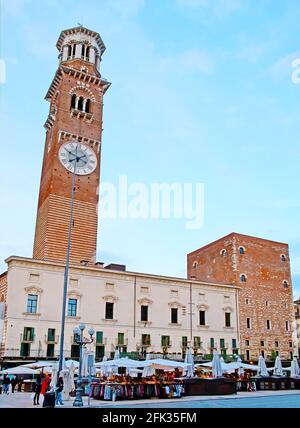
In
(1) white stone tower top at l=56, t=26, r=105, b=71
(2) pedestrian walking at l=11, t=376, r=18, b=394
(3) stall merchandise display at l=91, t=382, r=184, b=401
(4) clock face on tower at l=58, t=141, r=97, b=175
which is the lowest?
(2) pedestrian walking at l=11, t=376, r=18, b=394

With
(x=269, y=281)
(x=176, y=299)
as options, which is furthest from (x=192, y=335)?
(x=269, y=281)

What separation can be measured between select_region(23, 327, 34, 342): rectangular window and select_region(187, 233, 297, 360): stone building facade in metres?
23.3

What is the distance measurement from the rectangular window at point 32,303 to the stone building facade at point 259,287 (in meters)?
23.2

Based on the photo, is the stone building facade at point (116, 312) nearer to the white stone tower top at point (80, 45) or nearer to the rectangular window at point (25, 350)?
the rectangular window at point (25, 350)

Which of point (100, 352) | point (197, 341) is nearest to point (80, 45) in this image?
point (100, 352)

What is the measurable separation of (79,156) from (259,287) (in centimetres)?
2635

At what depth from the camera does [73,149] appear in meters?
51.2

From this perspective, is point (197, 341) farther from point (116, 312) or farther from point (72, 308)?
point (72, 308)

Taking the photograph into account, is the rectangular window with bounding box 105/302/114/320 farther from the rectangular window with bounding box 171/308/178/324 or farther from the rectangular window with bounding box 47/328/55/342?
Result: the rectangular window with bounding box 171/308/178/324

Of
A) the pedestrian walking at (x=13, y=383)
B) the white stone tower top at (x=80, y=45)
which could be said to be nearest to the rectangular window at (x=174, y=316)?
the pedestrian walking at (x=13, y=383)

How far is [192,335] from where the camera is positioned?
46094mm

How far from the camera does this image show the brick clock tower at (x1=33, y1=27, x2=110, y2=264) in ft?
155

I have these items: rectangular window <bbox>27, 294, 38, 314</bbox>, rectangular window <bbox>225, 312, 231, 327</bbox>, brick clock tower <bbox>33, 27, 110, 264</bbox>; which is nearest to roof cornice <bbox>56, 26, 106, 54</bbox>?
brick clock tower <bbox>33, 27, 110, 264</bbox>

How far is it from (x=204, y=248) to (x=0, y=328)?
30756mm
